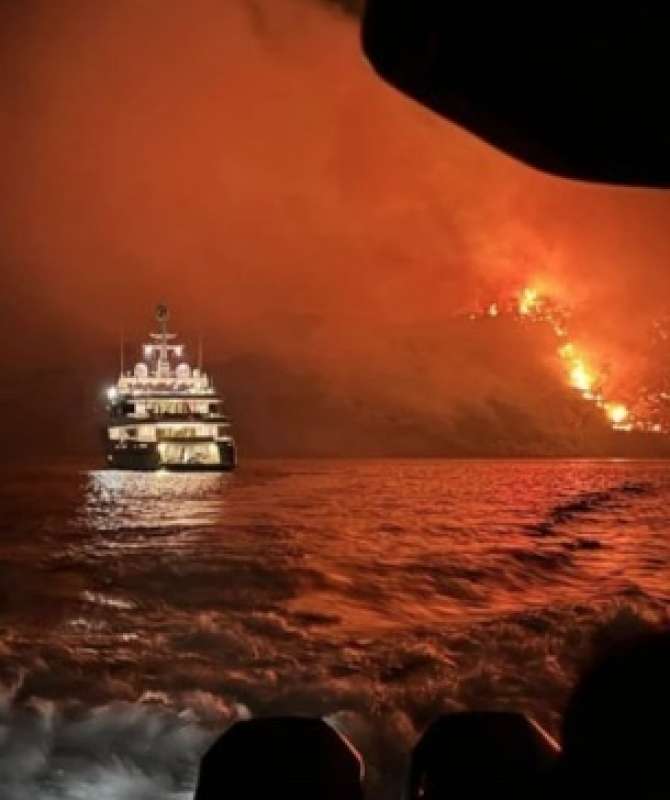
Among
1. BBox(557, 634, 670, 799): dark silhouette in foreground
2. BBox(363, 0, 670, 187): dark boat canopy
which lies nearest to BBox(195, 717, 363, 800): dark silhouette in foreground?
BBox(557, 634, 670, 799): dark silhouette in foreground

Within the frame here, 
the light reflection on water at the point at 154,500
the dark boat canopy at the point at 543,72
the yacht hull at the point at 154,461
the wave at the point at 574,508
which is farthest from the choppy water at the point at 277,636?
the yacht hull at the point at 154,461

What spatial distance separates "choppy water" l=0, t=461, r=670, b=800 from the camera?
313 inches

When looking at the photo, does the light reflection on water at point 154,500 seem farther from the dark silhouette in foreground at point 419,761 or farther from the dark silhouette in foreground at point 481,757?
the dark silhouette in foreground at point 481,757

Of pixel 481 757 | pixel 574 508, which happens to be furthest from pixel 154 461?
pixel 481 757

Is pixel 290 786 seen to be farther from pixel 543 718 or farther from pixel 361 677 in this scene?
pixel 361 677

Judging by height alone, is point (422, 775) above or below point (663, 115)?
below

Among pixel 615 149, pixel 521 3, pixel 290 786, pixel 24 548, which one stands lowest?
pixel 24 548

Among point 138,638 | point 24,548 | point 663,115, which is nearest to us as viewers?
point 663,115

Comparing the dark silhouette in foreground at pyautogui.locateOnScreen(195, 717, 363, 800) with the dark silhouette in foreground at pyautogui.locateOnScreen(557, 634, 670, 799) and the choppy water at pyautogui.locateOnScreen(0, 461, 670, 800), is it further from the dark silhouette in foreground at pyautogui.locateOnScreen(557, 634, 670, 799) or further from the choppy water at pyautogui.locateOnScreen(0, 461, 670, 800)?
the dark silhouette in foreground at pyautogui.locateOnScreen(557, 634, 670, 799)

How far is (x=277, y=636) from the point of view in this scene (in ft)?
42.7

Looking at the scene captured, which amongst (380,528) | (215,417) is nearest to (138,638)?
(380,528)

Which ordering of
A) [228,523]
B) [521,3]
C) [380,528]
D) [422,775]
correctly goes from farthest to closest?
[228,523] < [380,528] < [422,775] < [521,3]

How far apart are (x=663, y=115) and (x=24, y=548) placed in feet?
110

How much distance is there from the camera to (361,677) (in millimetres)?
10273
